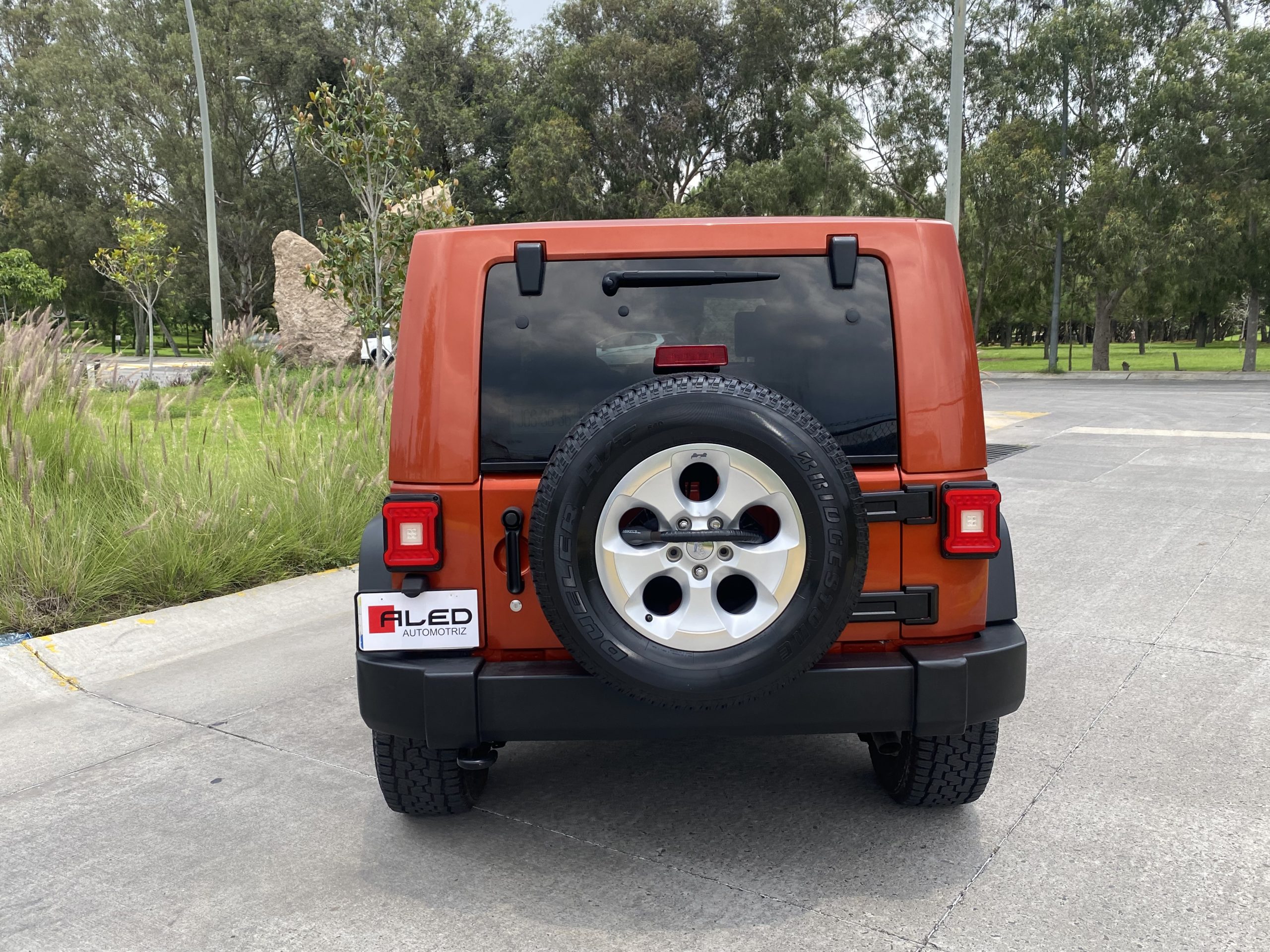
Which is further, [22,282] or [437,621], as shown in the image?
[22,282]

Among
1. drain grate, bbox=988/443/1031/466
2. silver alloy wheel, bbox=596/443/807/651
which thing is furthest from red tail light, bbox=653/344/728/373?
drain grate, bbox=988/443/1031/466

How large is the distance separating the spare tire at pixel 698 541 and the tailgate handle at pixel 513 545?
0.22m

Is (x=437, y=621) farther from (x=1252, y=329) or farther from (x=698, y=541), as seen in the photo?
(x=1252, y=329)

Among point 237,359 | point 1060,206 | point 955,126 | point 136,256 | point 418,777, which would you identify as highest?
point 1060,206

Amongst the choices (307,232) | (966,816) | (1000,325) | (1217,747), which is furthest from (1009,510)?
(1000,325)

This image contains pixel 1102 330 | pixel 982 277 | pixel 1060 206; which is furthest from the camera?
pixel 982 277

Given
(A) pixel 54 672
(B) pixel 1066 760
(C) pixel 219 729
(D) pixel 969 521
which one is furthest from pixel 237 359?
(D) pixel 969 521

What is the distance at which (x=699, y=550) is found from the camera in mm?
2803

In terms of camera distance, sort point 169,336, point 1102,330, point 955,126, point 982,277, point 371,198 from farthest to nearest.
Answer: point 169,336
point 982,277
point 1102,330
point 955,126
point 371,198

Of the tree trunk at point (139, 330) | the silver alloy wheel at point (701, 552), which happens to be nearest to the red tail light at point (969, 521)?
the silver alloy wheel at point (701, 552)

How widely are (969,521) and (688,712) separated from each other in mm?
1004

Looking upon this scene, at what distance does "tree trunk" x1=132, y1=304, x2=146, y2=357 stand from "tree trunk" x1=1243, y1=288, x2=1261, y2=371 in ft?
154

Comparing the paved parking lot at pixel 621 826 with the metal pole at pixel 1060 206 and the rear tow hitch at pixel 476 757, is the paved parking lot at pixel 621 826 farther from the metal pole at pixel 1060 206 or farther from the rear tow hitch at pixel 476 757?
the metal pole at pixel 1060 206

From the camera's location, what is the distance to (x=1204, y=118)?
2945cm
